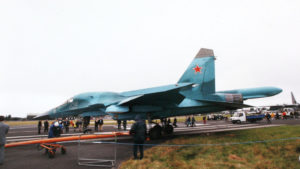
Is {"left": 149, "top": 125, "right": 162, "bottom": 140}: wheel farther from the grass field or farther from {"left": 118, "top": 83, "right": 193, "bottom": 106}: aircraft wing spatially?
the grass field

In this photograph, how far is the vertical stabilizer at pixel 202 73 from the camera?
13.5 metres

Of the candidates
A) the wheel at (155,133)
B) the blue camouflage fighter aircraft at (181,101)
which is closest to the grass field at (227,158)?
the wheel at (155,133)

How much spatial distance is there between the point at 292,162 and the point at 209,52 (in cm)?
967

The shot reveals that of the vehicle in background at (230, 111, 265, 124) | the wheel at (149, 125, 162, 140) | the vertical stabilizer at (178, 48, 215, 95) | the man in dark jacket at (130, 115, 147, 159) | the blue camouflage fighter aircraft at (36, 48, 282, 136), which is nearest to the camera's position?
the man in dark jacket at (130, 115, 147, 159)

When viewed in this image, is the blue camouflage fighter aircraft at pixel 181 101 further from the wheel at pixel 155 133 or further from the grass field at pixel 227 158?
the grass field at pixel 227 158

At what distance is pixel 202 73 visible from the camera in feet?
44.9

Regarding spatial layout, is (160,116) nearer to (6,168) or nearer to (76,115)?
(76,115)

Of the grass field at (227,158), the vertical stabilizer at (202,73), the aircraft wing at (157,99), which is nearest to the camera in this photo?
the grass field at (227,158)

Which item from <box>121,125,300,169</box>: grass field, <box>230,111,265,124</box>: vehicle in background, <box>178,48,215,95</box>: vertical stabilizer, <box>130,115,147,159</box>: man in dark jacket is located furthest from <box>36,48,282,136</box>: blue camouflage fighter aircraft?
<box>230,111,265,124</box>: vehicle in background

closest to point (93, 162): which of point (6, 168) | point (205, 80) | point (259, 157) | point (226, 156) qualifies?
point (6, 168)

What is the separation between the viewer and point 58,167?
621 cm

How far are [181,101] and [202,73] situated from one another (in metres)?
3.30

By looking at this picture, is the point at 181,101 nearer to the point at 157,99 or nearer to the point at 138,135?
the point at 157,99

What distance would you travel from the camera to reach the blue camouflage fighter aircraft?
1224 cm
